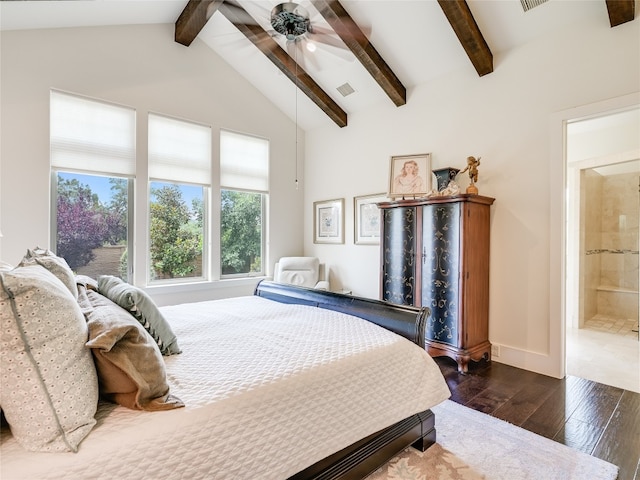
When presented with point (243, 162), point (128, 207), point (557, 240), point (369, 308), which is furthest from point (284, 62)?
point (557, 240)

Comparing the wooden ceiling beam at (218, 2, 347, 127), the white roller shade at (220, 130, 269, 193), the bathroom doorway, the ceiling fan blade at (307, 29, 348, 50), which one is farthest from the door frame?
the white roller shade at (220, 130, 269, 193)

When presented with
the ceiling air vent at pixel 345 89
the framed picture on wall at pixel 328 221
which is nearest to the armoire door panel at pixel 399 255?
the framed picture on wall at pixel 328 221

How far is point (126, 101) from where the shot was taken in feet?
12.1

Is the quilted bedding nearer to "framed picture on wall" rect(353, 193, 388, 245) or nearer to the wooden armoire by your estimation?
the wooden armoire

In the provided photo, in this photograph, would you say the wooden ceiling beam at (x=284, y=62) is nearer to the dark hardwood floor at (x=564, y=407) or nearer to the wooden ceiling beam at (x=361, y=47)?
the wooden ceiling beam at (x=361, y=47)

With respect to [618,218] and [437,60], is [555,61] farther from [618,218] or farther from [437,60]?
[618,218]

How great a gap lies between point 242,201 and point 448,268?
9.72 ft

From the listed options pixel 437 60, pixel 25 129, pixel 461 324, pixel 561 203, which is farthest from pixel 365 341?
pixel 25 129

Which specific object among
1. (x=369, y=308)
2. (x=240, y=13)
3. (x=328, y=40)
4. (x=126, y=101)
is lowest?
(x=369, y=308)

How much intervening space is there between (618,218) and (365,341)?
5432 millimetres

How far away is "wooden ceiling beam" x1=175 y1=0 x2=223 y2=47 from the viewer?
3.44 meters

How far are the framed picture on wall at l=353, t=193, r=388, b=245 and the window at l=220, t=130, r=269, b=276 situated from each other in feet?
4.62

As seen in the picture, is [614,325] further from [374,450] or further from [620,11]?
[374,450]

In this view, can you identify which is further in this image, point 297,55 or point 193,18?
point 297,55
